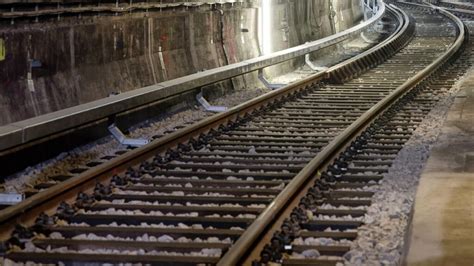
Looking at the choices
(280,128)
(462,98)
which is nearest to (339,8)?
(462,98)

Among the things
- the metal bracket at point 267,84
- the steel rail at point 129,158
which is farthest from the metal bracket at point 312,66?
the steel rail at point 129,158

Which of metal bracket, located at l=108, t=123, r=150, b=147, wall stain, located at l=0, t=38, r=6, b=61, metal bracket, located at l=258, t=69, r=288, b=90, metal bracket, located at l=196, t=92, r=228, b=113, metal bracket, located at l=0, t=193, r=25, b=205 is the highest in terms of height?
wall stain, located at l=0, t=38, r=6, b=61

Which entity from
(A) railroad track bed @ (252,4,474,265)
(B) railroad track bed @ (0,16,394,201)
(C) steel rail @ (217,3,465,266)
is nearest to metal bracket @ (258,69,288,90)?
(B) railroad track bed @ (0,16,394,201)

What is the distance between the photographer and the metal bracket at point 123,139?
403 inches

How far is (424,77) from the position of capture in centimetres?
1767

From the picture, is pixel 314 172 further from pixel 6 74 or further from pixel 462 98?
pixel 462 98

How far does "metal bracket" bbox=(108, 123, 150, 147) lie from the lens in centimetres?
1024

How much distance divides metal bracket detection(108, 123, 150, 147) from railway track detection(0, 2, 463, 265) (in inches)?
20.7

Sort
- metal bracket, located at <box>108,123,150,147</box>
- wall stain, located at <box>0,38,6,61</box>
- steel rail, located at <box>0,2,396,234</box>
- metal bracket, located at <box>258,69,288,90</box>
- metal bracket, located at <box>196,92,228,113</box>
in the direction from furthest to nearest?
metal bracket, located at <box>258,69,288,90</box>
metal bracket, located at <box>196,92,228,113</box>
metal bracket, located at <box>108,123,150,147</box>
wall stain, located at <box>0,38,6,61</box>
steel rail, located at <box>0,2,396,234</box>

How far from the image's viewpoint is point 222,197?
7.48m

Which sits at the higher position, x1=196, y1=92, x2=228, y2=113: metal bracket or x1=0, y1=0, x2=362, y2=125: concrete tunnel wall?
x1=0, y1=0, x2=362, y2=125: concrete tunnel wall

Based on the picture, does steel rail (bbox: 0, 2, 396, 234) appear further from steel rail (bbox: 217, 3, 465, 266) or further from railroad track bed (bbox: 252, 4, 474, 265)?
railroad track bed (bbox: 252, 4, 474, 265)

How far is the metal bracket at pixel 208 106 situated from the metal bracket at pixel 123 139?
2775 mm

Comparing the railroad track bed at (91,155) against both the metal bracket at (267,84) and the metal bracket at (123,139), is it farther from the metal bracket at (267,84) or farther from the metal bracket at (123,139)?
the metal bracket at (267,84)
